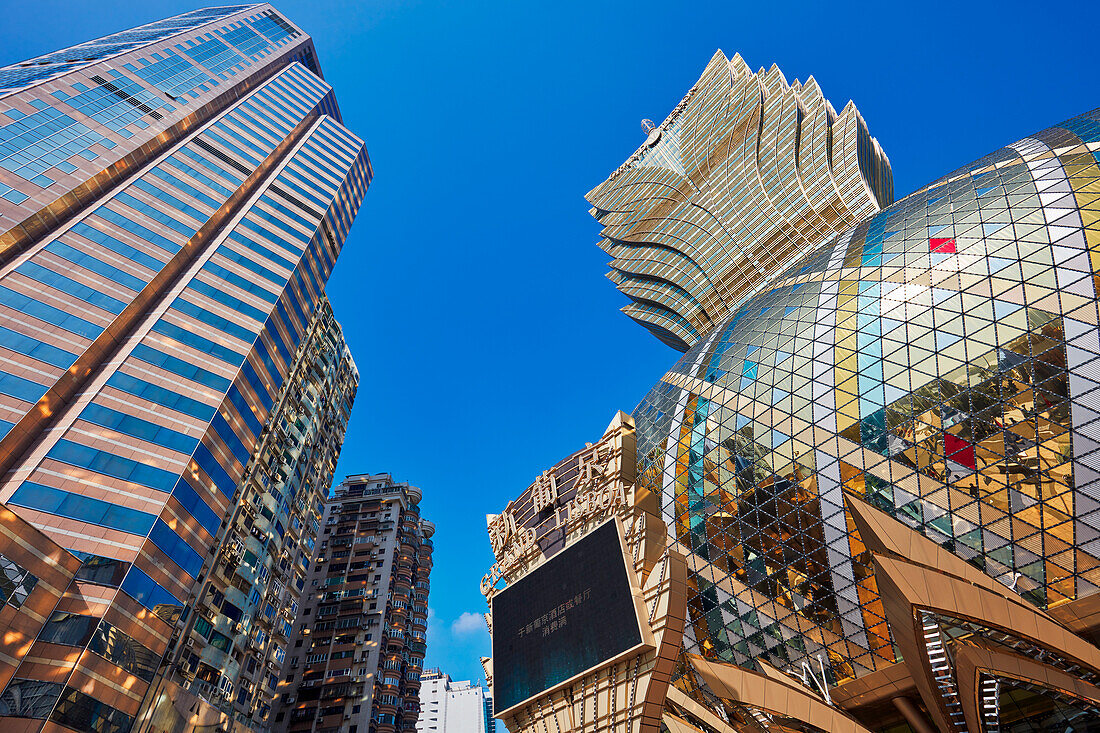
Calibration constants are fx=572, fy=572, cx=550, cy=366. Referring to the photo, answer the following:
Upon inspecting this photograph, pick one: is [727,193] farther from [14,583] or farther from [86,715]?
[86,715]

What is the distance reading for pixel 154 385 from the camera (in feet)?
100

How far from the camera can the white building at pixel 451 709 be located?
108m

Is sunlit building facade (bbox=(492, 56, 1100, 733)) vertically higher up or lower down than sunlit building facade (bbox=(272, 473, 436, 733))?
lower down

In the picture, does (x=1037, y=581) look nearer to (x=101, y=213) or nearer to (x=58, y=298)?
(x=58, y=298)

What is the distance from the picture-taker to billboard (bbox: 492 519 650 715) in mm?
18219

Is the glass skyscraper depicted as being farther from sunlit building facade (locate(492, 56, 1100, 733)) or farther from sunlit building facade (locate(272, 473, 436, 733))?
sunlit building facade (locate(492, 56, 1100, 733))

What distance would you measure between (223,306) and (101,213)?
8.48m

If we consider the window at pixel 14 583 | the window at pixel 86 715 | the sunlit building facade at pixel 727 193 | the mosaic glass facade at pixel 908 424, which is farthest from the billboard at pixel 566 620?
the sunlit building facade at pixel 727 193

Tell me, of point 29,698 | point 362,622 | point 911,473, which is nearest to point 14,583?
point 29,698

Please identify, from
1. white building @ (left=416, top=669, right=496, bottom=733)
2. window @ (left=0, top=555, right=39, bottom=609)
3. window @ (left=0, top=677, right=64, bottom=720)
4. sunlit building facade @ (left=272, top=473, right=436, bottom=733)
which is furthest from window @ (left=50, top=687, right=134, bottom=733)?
white building @ (left=416, top=669, right=496, bottom=733)

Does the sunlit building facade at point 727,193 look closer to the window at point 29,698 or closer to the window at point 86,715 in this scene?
the window at point 86,715

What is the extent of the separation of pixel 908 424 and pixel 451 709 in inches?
4411

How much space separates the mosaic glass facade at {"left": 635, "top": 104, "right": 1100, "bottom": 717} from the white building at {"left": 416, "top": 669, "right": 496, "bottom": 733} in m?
96.4

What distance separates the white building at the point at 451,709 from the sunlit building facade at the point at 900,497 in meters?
96.3
